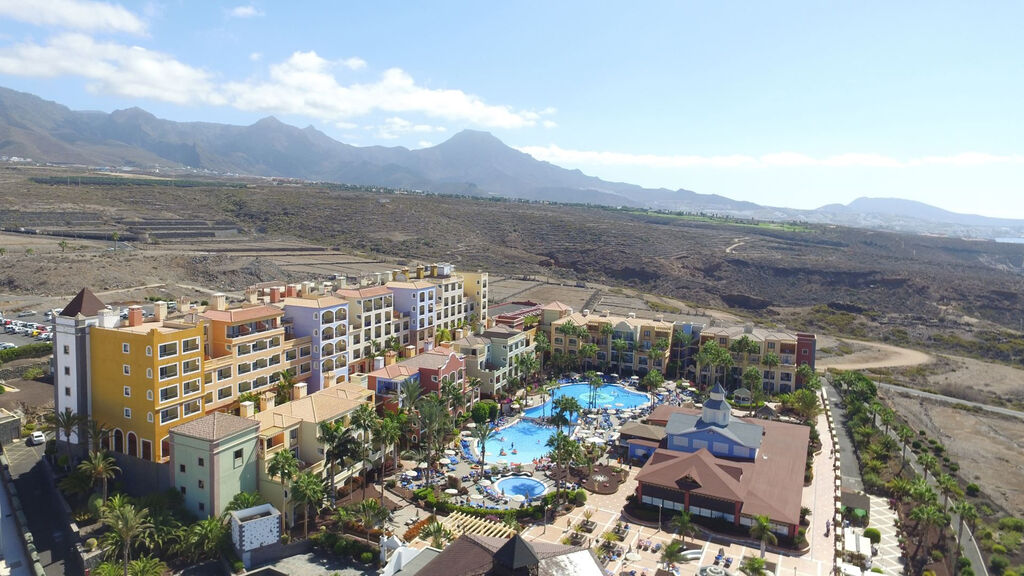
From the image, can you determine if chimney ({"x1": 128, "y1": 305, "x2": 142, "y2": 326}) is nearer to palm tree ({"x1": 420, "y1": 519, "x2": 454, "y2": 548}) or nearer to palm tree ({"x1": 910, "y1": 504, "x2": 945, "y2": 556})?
palm tree ({"x1": 420, "y1": 519, "x2": 454, "y2": 548})

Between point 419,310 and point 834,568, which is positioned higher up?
point 419,310

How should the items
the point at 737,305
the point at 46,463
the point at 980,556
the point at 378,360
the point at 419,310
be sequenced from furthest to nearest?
the point at 737,305, the point at 419,310, the point at 378,360, the point at 46,463, the point at 980,556

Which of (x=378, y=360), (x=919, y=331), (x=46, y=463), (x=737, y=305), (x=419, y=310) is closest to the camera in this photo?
(x=46, y=463)

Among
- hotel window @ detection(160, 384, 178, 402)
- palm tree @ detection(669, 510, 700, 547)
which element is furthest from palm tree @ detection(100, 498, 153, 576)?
palm tree @ detection(669, 510, 700, 547)

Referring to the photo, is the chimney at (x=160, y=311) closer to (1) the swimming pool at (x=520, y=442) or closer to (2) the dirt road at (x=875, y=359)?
(1) the swimming pool at (x=520, y=442)

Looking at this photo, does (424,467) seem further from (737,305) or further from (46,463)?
(737,305)

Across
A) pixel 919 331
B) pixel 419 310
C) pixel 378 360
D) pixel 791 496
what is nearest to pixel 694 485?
pixel 791 496

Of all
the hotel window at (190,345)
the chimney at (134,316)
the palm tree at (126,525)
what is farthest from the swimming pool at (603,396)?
the palm tree at (126,525)
